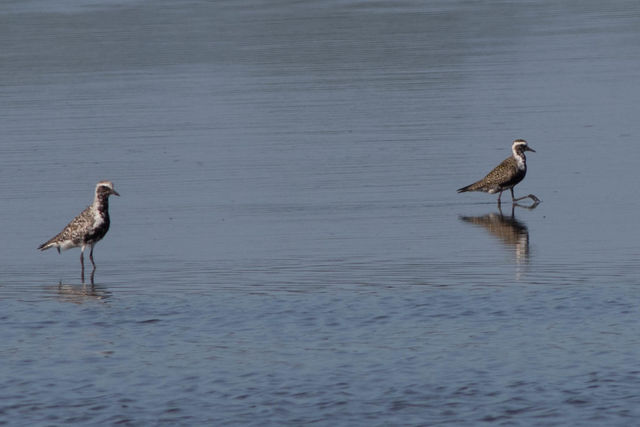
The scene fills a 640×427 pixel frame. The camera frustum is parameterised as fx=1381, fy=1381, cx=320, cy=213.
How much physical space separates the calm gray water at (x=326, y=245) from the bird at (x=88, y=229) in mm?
290

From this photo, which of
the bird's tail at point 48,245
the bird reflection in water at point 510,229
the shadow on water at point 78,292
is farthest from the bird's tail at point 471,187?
the shadow on water at point 78,292

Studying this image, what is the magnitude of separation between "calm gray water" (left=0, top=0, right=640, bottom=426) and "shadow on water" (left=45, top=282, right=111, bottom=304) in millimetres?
55

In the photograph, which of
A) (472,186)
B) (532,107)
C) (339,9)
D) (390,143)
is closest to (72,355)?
(472,186)

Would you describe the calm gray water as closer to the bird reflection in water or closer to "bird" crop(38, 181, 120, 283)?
the bird reflection in water

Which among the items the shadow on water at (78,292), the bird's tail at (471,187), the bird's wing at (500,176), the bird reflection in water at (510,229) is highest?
the bird's wing at (500,176)

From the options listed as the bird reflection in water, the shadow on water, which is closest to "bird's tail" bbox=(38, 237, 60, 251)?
the shadow on water

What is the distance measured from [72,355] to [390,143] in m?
15.6

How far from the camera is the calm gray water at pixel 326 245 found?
11.1m

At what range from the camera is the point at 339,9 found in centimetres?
6806

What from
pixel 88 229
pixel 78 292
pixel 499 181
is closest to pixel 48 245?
pixel 88 229

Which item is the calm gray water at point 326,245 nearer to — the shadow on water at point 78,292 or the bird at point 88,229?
the shadow on water at point 78,292

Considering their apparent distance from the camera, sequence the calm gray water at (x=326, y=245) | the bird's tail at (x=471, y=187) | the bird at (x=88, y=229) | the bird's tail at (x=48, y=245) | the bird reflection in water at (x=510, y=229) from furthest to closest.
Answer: the bird's tail at (x=471, y=187) < the bird's tail at (x=48, y=245) < the bird at (x=88, y=229) < the bird reflection in water at (x=510, y=229) < the calm gray water at (x=326, y=245)

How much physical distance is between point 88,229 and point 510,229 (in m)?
5.79

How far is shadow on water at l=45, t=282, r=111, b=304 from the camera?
585 inches
